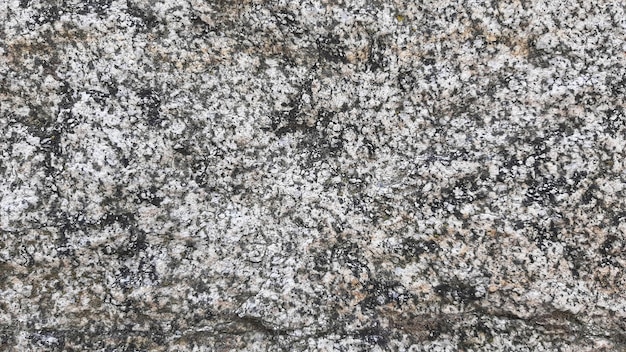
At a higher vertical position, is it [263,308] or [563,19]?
[563,19]

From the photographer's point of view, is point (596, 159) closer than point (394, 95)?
Yes

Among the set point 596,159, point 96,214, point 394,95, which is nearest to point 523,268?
point 596,159

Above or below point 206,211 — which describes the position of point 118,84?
above

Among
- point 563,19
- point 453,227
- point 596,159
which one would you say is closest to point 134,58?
point 453,227

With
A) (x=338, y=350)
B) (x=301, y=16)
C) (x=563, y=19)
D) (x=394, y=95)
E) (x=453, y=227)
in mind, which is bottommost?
(x=338, y=350)

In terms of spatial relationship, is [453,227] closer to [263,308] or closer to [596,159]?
[596,159]

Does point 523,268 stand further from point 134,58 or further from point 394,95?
point 134,58
